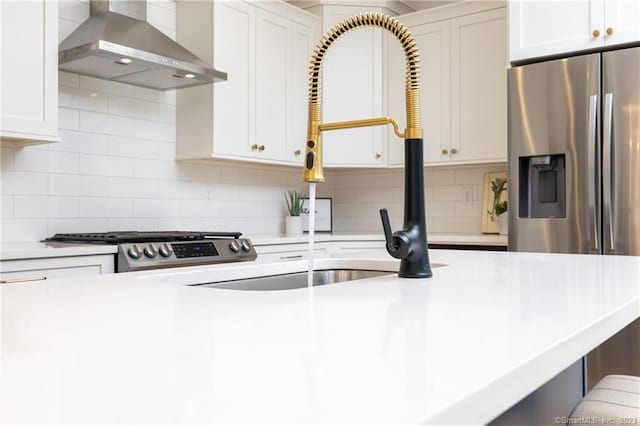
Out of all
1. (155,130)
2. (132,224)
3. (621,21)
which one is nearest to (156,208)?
(132,224)

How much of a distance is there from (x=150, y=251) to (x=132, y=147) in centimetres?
98

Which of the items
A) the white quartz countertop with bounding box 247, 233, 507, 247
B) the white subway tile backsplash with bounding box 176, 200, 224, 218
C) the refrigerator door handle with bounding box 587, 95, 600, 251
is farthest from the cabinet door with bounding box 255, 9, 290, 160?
the refrigerator door handle with bounding box 587, 95, 600, 251

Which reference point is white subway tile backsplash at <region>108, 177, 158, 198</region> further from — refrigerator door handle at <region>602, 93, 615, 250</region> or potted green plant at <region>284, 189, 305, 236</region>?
refrigerator door handle at <region>602, 93, 615, 250</region>

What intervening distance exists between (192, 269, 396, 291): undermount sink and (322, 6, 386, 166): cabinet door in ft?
8.07

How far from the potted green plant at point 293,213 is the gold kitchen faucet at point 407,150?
9.13ft

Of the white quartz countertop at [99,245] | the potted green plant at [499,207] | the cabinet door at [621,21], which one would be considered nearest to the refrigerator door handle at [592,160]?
the cabinet door at [621,21]

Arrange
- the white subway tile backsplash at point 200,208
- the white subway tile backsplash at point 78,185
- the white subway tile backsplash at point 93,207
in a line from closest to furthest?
the white subway tile backsplash at point 78,185 < the white subway tile backsplash at point 93,207 < the white subway tile backsplash at point 200,208

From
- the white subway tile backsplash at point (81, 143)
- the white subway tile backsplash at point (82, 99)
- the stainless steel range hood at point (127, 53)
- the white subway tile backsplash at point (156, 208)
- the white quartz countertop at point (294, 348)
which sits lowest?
the white quartz countertop at point (294, 348)

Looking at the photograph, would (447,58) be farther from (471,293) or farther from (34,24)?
(471,293)

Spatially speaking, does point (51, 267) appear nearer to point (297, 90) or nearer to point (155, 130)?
point (155, 130)

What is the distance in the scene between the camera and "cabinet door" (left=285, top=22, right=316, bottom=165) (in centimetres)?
404

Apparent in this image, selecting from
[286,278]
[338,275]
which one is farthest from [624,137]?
[286,278]

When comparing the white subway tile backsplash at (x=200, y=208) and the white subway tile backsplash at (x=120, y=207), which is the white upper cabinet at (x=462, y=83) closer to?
the white subway tile backsplash at (x=200, y=208)

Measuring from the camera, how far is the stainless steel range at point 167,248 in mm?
2635
